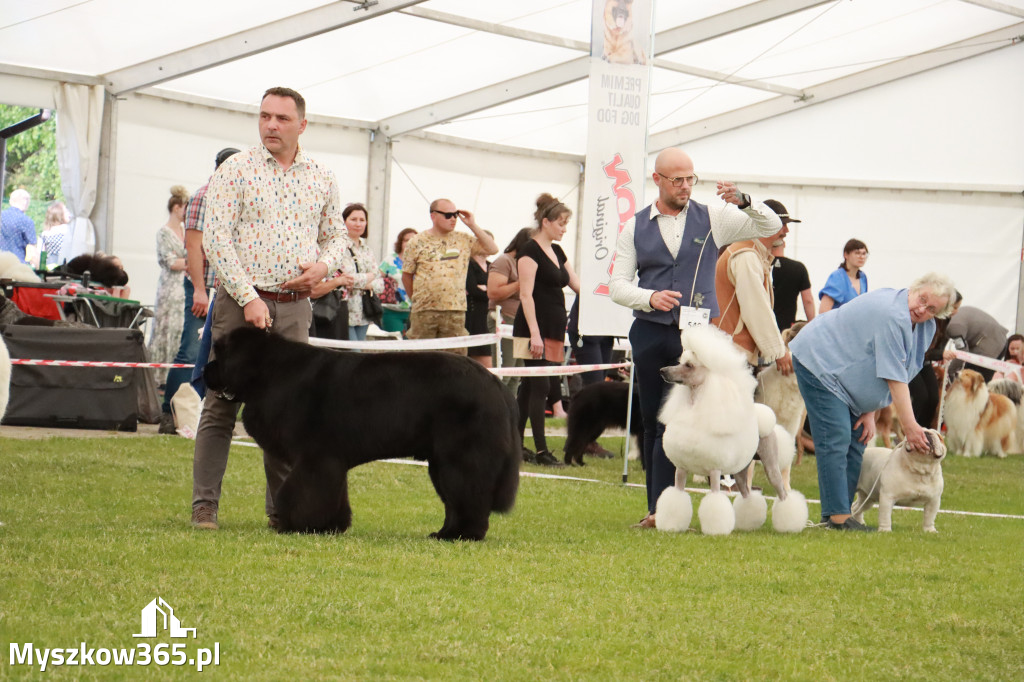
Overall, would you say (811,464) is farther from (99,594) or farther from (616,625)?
(99,594)

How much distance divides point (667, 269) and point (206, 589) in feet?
9.26

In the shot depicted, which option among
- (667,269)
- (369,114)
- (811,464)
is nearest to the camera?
(667,269)

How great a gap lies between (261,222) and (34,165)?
26609 millimetres

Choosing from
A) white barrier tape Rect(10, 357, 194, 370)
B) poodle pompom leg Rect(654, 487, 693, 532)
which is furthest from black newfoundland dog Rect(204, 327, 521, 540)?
white barrier tape Rect(10, 357, 194, 370)

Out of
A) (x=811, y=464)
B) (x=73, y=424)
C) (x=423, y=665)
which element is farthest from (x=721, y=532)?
(x=73, y=424)

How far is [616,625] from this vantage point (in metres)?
3.56

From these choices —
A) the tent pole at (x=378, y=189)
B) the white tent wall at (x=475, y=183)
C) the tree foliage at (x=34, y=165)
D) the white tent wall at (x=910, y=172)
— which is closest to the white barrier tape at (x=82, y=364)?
the tent pole at (x=378, y=189)

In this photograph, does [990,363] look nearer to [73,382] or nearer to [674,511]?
[674,511]

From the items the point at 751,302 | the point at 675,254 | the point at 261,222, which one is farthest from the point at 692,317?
the point at 261,222

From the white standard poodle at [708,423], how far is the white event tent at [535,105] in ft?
27.4

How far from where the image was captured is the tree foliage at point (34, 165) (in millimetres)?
27484

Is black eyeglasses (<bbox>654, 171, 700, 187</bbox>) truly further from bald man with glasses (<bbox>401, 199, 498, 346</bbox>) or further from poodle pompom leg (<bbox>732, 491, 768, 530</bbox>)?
bald man with glasses (<bbox>401, 199, 498, 346</bbox>)

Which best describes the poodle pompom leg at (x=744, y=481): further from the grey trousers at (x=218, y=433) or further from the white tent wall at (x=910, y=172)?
the white tent wall at (x=910, y=172)

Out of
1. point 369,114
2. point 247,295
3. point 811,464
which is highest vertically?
point 369,114
